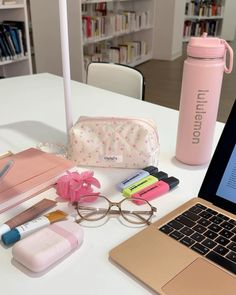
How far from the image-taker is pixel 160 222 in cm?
61

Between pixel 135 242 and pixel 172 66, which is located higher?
pixel 135 242

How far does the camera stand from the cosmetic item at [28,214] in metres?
0.60

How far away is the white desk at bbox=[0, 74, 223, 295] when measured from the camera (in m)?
0.50

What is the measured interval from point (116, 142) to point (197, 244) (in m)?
0.32

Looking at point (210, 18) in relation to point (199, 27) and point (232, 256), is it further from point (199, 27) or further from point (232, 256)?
point (232, 256)

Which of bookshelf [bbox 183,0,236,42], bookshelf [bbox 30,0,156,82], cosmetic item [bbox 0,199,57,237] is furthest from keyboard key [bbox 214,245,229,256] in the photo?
bookshelf [bbox 183,0,236,42]

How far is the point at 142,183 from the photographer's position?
28.7 inches

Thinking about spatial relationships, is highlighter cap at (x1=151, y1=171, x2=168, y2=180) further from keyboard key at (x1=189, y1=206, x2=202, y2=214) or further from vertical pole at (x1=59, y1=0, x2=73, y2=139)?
vertical pole at (x1=59, y1=0, x2=73, y2=139)

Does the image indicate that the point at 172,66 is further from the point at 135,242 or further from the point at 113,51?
the point at 135,242

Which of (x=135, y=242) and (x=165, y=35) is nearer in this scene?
(x=135, y=242)

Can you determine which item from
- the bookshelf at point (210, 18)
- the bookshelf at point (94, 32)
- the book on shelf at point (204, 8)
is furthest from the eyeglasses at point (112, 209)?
the book on shelf at point (204, 8)

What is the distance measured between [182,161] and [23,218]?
1.35ft

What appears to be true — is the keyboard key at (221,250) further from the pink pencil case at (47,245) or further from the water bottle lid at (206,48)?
the water bottle lid at (206,48)

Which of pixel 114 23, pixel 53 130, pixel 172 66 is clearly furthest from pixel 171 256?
pixel 172 66
